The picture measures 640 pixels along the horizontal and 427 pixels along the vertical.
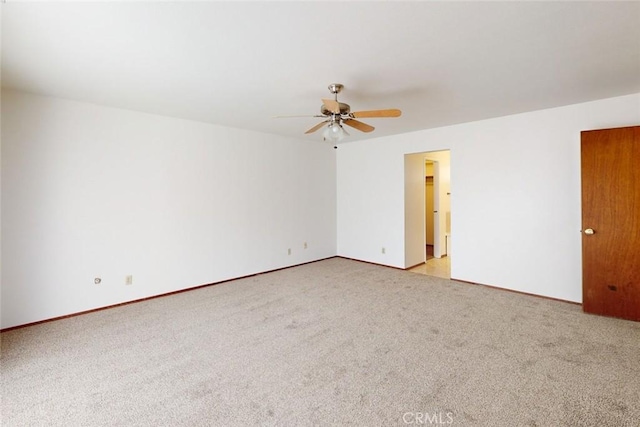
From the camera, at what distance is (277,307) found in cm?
345

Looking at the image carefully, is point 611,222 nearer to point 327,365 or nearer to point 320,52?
point 327,365

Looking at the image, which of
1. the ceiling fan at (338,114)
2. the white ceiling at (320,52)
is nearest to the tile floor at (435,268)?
the white ceiling at (320,52)

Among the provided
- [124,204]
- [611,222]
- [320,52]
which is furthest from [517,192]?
[124,204]

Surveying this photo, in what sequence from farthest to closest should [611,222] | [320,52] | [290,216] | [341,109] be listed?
[290,216], [611,222], [341,109], [320,52]

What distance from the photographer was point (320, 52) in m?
2.14

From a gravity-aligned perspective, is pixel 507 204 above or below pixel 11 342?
above

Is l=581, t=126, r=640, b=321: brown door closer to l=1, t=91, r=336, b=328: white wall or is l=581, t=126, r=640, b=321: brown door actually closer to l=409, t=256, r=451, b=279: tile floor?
l=409, t=256, r=451, b=279: tile floor

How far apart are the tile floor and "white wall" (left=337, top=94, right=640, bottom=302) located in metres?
0.30

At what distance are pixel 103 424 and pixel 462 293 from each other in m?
3.86

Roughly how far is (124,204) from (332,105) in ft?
9.35

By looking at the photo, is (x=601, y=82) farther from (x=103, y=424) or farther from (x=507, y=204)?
(x=103, y=424)

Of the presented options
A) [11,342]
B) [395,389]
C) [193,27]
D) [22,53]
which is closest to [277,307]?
[395,389]

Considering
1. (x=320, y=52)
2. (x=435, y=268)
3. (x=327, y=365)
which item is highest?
(x=320, y=52)

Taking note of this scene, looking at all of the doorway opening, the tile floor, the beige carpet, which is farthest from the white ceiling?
the tile floor
